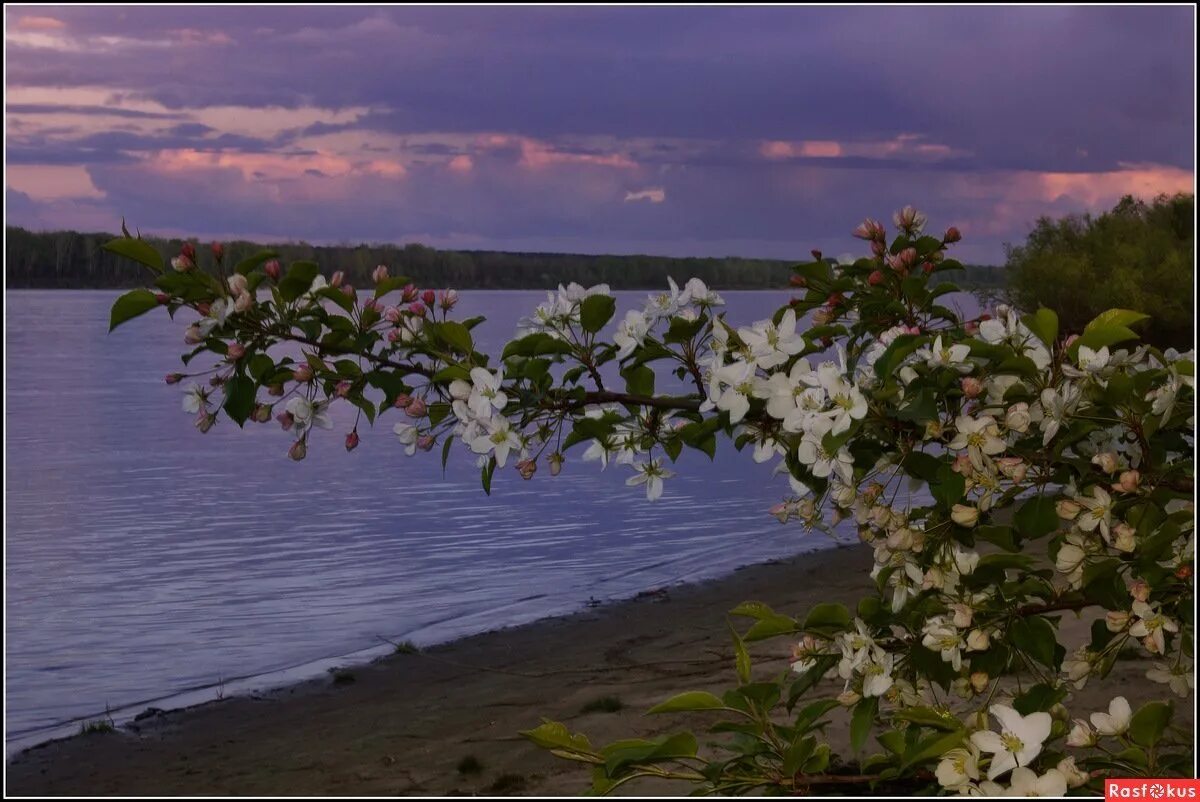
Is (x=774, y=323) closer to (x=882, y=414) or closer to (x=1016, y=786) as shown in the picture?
(x=882, y=414)

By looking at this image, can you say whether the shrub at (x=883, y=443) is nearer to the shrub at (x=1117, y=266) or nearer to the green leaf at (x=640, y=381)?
the green leaf at (x=640, y=381)

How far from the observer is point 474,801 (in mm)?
4359

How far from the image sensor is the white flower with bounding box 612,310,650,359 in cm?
185

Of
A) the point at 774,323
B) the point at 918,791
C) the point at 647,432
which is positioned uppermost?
the point at 774,323

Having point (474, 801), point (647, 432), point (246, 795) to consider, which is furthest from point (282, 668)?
point (647, 432)

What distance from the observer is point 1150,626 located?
1633 millimetres

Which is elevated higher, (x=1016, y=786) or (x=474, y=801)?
(x=1016, y=786)

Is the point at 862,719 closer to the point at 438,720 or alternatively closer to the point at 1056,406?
the point at 1056,406

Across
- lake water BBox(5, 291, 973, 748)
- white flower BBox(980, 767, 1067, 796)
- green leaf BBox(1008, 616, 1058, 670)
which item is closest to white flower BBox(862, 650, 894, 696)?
green leaf BBox(1008, 616, 1058, 670)

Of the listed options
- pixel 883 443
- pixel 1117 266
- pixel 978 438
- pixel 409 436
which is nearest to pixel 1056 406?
pixel 978 438

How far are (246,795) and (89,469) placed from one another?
449 inches

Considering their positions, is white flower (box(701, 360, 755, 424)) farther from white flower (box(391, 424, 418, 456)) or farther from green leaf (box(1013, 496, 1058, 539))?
white flower (box(391, 424, 418, 456))

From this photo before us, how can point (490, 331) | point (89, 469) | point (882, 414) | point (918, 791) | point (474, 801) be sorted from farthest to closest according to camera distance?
point (490, 331) → point (89, 469) → point (474, 801) → point (918, 791) → point (882, 414)

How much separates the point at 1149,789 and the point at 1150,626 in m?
0.21
